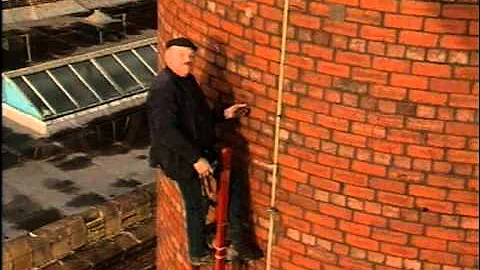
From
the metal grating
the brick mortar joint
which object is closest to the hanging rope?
the brick mortar joint

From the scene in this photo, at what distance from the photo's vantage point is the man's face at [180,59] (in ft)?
14.2

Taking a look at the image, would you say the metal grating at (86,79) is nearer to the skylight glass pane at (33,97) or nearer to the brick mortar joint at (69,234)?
the skylight glass pane at (33,97)

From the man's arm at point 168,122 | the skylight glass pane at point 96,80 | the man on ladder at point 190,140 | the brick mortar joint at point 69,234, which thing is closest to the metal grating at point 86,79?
the skylight glass pane at point 96,80

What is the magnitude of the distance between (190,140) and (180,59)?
45 cm

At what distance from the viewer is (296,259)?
14.7 ft

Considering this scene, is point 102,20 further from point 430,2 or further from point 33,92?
point 430,2

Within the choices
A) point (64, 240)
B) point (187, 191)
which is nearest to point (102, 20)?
point (64, 240)

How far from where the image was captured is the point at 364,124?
401 cm

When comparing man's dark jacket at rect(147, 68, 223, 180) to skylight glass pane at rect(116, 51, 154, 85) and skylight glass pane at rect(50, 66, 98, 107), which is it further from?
skylight glass pane at rect(116, 51, 154, 85)

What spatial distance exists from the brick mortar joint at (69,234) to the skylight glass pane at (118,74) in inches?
99.3

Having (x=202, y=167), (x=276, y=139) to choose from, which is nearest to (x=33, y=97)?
(x=202, y=167)

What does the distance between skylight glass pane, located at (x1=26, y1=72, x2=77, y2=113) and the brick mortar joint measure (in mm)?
2022

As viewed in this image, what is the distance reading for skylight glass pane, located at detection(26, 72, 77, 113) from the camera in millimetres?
9984

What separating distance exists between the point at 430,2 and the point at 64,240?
5043mm
